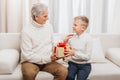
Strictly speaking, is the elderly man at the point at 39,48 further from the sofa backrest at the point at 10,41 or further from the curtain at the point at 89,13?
the curtain at the point at 89,13

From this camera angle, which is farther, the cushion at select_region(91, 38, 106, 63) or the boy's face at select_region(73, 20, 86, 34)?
the cushion at select_region(91, 38, 106, 63)

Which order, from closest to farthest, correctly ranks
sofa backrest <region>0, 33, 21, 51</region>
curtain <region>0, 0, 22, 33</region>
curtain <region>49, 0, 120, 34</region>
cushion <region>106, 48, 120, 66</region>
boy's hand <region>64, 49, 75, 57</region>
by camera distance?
boy's hand <region>64, 49, 75, 57</region>
cushion <region>106, 48, 120, 66</region>
sofa backrest <region>0, 33, 21, 51</region>
curtain <region>0, 0, 22, 33</region>
curtain <region>49, 0, 120, 34</region>

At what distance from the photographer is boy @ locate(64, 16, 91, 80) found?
2488 millimetres

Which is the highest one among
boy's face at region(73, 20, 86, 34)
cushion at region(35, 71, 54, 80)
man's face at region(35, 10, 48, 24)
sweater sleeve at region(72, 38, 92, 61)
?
man's face at region(35, 10, 48, 24)

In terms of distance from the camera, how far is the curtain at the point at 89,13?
3.62 metres

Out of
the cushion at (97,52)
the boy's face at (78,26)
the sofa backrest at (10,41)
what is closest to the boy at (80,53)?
the boy's face at (78,26)

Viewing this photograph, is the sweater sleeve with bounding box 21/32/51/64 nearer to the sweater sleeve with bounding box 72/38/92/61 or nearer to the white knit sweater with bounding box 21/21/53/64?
the white knit sweater with bounding box 21/21/53/64

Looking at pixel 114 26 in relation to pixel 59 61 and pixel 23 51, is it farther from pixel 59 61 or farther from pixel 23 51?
pixel 23 51

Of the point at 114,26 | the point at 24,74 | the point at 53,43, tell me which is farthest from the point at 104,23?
the point at 24,74

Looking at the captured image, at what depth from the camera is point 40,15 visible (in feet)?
8.45

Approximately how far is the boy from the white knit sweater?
0.26m

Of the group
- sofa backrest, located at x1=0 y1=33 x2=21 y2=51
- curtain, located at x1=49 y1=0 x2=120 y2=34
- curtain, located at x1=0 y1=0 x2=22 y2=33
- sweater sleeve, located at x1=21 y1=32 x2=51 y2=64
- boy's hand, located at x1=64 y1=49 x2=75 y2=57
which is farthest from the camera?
curtain, located at x1=49 y1=0 x2=120 y2=34

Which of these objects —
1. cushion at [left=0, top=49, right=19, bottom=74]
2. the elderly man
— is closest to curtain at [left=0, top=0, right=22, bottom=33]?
cushion at [left=0, top=49, right=19, bottom=74]

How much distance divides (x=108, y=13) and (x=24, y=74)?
184 cm
